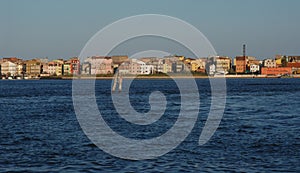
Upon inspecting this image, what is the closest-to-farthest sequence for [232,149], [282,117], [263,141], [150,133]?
[232,149] → [263,141] → [150,133] → [282,117]

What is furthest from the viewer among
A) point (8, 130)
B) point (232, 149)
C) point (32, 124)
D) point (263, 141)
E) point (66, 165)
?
point (32, 124)

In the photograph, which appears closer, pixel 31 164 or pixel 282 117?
pixel 31 164

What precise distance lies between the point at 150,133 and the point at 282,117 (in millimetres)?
10677

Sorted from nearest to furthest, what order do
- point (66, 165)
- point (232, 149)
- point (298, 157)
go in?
point (66, 165) → point (298, 157) → point (232, 149)

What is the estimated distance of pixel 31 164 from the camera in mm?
17016

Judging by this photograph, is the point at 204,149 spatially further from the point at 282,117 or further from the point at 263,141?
the point at 282,117

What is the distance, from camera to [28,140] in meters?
22.5

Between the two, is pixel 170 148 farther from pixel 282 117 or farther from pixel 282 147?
pixel 282 117

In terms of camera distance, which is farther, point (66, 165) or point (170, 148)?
point (170, 148)

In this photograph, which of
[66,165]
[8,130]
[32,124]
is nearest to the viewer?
[66,165]

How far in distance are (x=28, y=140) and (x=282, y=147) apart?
10.2 m

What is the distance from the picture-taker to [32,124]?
29297 mm

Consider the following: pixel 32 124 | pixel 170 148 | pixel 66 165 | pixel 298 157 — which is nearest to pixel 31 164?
pixel 66 165

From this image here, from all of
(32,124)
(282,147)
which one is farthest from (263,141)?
(32,124)
